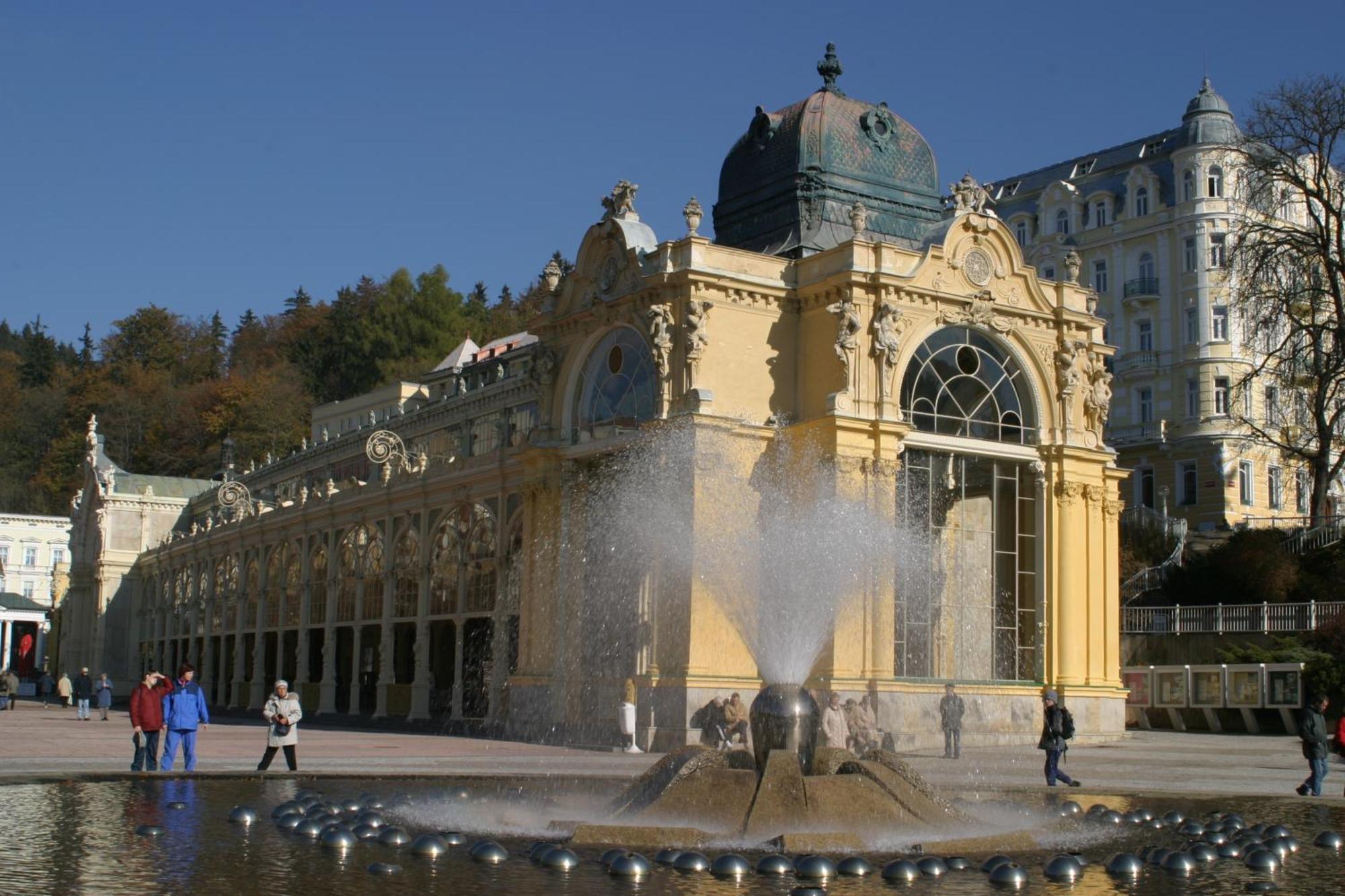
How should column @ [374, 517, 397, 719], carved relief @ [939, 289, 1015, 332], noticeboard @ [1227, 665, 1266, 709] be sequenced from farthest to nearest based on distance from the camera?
column @ [374, 517, 397, 719] → noticeboard @ [1227, 665, 1266, 709] → carved relief @ [939, 289, 1015, 332]

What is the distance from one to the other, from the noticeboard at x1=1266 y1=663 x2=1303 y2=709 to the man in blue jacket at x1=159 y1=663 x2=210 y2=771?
89.0ft

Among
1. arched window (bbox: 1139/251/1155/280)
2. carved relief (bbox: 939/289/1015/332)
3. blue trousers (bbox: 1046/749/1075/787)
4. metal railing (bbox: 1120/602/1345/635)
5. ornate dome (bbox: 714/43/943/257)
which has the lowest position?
blue trousers (bbox: 1046/749/1075/787)

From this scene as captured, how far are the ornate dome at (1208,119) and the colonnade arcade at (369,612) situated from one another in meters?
Result: 41.3

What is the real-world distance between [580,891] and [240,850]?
150 inches

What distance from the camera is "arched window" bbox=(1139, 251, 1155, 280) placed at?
73.1 meters

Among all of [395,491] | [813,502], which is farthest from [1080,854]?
[395,491]

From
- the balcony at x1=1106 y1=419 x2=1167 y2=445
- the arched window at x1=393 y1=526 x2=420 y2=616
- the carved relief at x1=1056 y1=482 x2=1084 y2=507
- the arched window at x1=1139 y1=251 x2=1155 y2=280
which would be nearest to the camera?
the carved relief at x1=1056 y1=482 x2=1084 y2=507

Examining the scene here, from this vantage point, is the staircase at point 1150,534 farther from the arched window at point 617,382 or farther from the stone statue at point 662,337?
the stone statue at point 662,337

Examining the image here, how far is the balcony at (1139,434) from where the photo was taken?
69688 mm

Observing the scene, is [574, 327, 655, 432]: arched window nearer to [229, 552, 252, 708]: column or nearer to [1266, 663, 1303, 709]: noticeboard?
[1266, 663, 1303, 709]: noticeboard

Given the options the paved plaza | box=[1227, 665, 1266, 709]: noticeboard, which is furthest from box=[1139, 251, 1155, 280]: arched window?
box=[1227, 665, 1266, 709]: noticeboard

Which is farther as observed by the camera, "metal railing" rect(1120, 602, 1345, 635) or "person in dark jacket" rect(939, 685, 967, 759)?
"metal railing" rect(1120, 602, 1345, 635)

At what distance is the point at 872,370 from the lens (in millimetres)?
37031

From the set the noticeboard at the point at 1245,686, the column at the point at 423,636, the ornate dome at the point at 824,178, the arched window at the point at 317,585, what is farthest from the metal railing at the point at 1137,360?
the arched window at the point at 317,585
